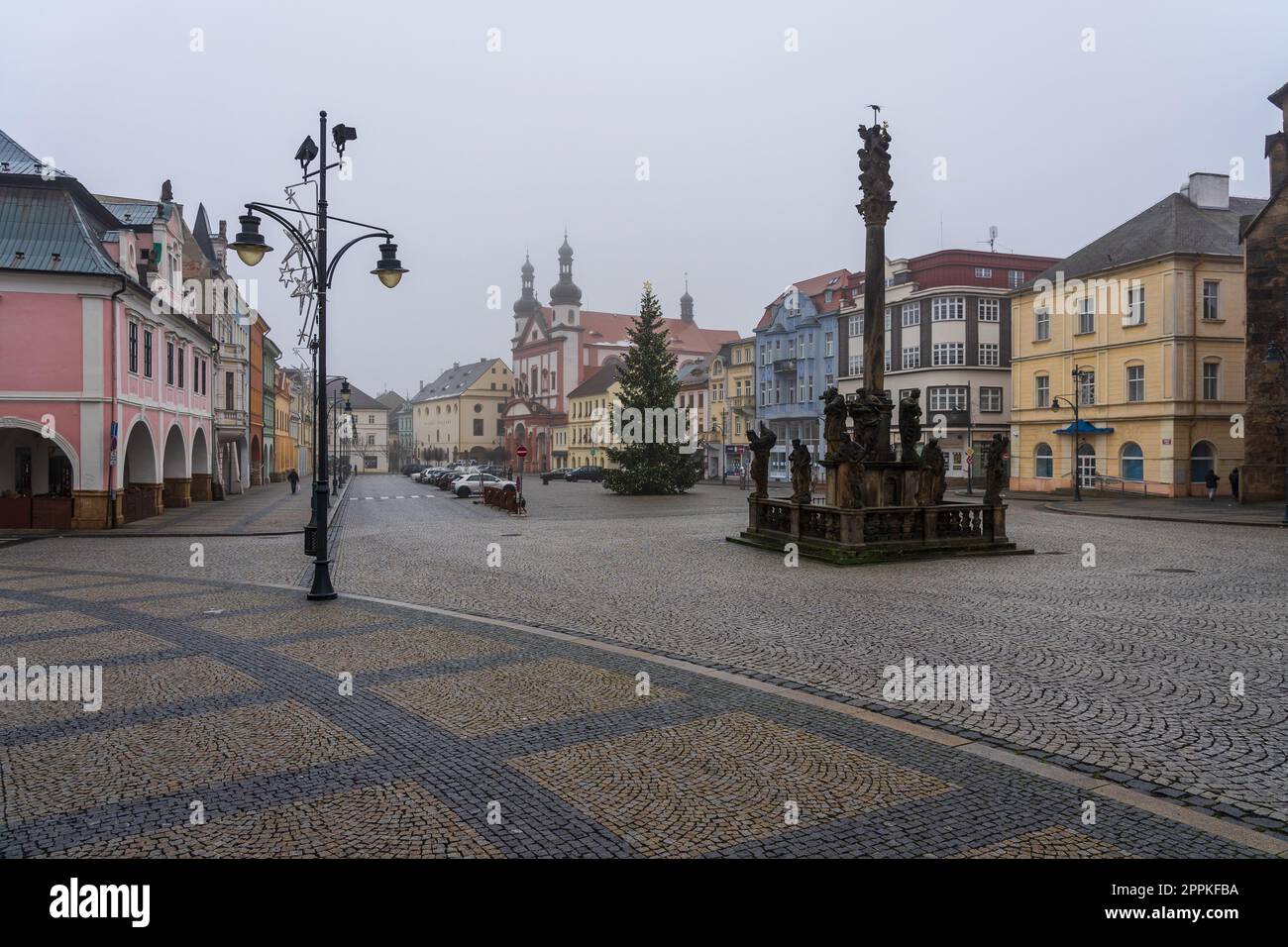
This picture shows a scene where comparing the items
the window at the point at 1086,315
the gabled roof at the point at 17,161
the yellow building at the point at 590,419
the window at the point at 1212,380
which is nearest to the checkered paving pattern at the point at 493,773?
the gabled roof at the point at 17,161

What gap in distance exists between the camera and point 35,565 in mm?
18141

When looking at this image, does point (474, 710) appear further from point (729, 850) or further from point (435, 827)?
point (729, 850)

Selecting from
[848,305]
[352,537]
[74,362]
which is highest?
[848,305]

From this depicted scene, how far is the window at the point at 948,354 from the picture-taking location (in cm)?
5841

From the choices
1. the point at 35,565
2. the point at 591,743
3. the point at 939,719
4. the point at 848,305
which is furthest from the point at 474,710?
the point at 848,305

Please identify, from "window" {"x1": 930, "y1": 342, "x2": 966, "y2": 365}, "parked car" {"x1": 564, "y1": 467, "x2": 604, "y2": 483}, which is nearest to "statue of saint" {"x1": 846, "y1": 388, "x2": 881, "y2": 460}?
"window" {"x1": 930, "y1": 342, "x2": 966, "y2": 365}

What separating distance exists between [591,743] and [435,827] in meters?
1.71

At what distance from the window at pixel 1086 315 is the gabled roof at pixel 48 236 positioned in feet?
141

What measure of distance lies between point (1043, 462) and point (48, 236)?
46.3 meters

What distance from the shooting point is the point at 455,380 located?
502ft

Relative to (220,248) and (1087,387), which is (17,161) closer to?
(220,248)

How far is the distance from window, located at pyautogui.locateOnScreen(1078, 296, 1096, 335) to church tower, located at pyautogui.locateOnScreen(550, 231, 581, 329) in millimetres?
88922

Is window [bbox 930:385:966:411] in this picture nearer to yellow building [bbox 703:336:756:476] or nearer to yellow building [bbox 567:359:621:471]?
yellow building [bbox 703:336:756:476]

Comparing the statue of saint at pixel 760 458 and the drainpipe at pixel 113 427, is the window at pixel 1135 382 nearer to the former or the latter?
the statue of saint at pixel 760 458
